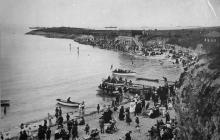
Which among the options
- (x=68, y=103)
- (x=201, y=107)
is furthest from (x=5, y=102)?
(x=201, y=107)

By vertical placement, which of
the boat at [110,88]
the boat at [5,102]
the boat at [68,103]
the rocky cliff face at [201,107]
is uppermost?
the rocky cliff face at [201,107]

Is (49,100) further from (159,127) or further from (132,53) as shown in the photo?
(132,53)

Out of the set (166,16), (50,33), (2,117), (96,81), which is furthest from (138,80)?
(50,33)

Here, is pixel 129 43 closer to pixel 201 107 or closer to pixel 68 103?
pixel 68 103

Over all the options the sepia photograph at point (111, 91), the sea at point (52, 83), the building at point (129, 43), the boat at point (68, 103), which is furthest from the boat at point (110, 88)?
the building at point (129, 43)

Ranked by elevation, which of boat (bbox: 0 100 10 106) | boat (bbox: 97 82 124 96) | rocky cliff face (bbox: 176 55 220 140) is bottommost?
boat (bbox: 0 100 10 106)

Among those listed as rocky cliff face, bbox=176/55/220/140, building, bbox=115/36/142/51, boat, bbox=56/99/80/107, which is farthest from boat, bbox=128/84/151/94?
building, bbox=115/36/142/51

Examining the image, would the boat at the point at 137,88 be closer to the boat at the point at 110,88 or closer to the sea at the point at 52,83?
the boat at the point at 110,88

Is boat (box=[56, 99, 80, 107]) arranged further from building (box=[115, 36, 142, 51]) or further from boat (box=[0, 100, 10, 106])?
building (box=[115, 36, 142, 51])
